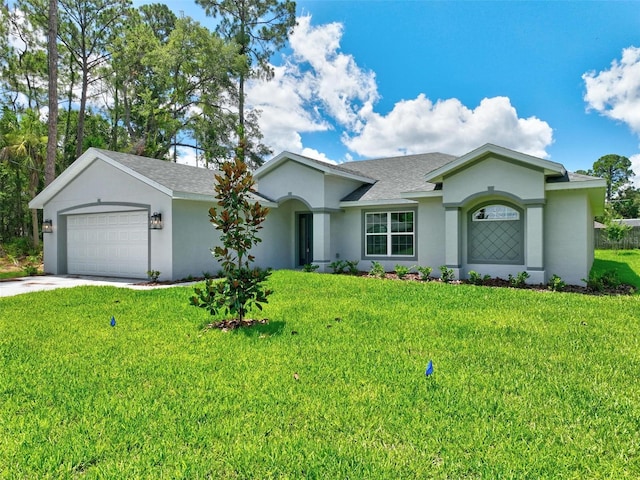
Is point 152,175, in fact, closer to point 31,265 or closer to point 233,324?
point 233,324

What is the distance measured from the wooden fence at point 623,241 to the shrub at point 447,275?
26902mm

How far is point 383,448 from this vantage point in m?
3.05

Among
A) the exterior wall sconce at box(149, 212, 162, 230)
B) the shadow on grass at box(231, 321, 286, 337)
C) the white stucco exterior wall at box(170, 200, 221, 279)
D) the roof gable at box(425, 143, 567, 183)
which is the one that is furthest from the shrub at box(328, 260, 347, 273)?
the shadow on grass at box(231, 321, 286, 337)

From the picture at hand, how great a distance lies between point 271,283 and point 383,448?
7.95 metres

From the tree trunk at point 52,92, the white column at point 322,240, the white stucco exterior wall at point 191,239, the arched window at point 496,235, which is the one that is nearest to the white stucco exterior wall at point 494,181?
the arched window at point 496,235

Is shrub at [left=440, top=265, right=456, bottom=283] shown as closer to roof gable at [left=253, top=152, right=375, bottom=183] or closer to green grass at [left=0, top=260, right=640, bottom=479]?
green grass at [left=0, top=260, right=640, bottom=479]

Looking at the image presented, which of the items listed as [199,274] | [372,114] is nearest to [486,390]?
[199,274]

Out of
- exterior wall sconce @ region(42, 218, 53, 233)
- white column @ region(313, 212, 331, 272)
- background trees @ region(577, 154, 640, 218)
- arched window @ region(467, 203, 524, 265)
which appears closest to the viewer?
arched window @ region(467, 203, 524, 265)

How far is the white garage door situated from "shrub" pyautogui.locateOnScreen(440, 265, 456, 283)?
9.56 m

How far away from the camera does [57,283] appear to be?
487 inches

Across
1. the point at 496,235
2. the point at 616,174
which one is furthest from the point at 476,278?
the point at 616,174

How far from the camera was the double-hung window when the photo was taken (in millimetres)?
14555

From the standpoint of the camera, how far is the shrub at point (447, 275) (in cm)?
Result: 1221

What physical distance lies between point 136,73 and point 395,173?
23.3 meters
